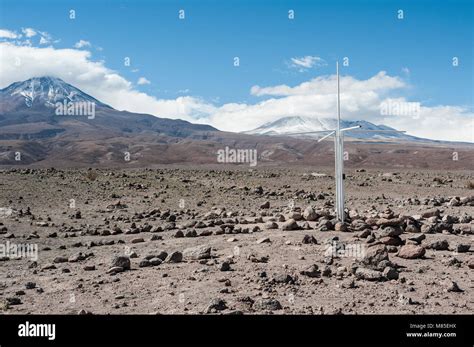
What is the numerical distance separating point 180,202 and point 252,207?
401 centimetres

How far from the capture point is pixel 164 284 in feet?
32.2

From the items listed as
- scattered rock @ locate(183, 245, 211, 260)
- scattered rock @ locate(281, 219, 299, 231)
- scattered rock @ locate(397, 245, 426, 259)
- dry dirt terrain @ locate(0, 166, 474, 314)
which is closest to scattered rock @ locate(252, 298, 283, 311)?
dry dirt terrain @ locate(0, 166, 474, 314)

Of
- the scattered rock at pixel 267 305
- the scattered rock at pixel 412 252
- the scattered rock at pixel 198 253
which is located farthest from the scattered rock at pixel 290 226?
the scattered rock at pixel 267 305

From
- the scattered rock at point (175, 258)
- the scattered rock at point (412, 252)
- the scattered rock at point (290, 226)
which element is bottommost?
the scattered rock at point (175, 258)

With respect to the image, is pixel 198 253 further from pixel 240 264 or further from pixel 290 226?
pixel 290 226

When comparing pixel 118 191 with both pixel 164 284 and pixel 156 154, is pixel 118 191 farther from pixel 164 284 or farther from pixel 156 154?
pixel 156 154

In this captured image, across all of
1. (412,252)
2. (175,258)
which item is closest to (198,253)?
(175,258)

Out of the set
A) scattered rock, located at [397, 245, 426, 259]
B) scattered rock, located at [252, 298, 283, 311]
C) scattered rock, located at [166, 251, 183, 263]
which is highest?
scattered rock, located at [397, 245, 426, 259]

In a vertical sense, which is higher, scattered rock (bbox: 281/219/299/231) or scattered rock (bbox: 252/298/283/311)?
scattered rock (bbox: 281/219/299/231)

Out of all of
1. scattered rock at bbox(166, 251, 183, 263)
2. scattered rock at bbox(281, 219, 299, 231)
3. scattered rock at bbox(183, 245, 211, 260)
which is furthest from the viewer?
scattered rock at bbox(281, 219, 299, 231)

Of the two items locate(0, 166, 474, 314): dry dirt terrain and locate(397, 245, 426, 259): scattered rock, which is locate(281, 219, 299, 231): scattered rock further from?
locate(397, 245, 426, 259): scattered rock

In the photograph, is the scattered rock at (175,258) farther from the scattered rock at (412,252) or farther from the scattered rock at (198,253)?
the scattered rock at (412,252)

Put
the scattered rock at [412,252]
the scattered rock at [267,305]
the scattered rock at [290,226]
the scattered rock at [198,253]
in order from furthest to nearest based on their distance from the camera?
the scattered rock at [290,226] → the scattered rock at [198,253] → the scattered rock at [412,252] → the scattered rock at [267,305]

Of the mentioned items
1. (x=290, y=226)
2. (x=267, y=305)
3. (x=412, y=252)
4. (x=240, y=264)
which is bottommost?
(x=267, y=305)
